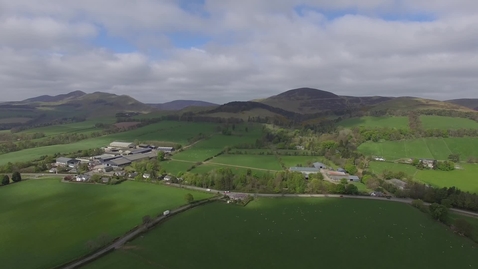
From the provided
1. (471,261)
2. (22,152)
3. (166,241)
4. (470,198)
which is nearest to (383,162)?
(470,198)

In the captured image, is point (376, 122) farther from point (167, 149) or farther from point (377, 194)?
point (167, 149)

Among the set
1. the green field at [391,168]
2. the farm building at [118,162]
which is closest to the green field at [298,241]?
the green field at [391,168]

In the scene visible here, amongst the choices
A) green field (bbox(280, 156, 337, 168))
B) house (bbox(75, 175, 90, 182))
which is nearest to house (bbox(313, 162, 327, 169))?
green field (bbox(280, 156, 337, 168))

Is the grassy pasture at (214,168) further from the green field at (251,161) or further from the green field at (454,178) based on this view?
the green field at (454,178)

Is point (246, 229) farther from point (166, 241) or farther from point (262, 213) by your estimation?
point (166, 241)

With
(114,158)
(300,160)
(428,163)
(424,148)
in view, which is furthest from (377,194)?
(114,158)
